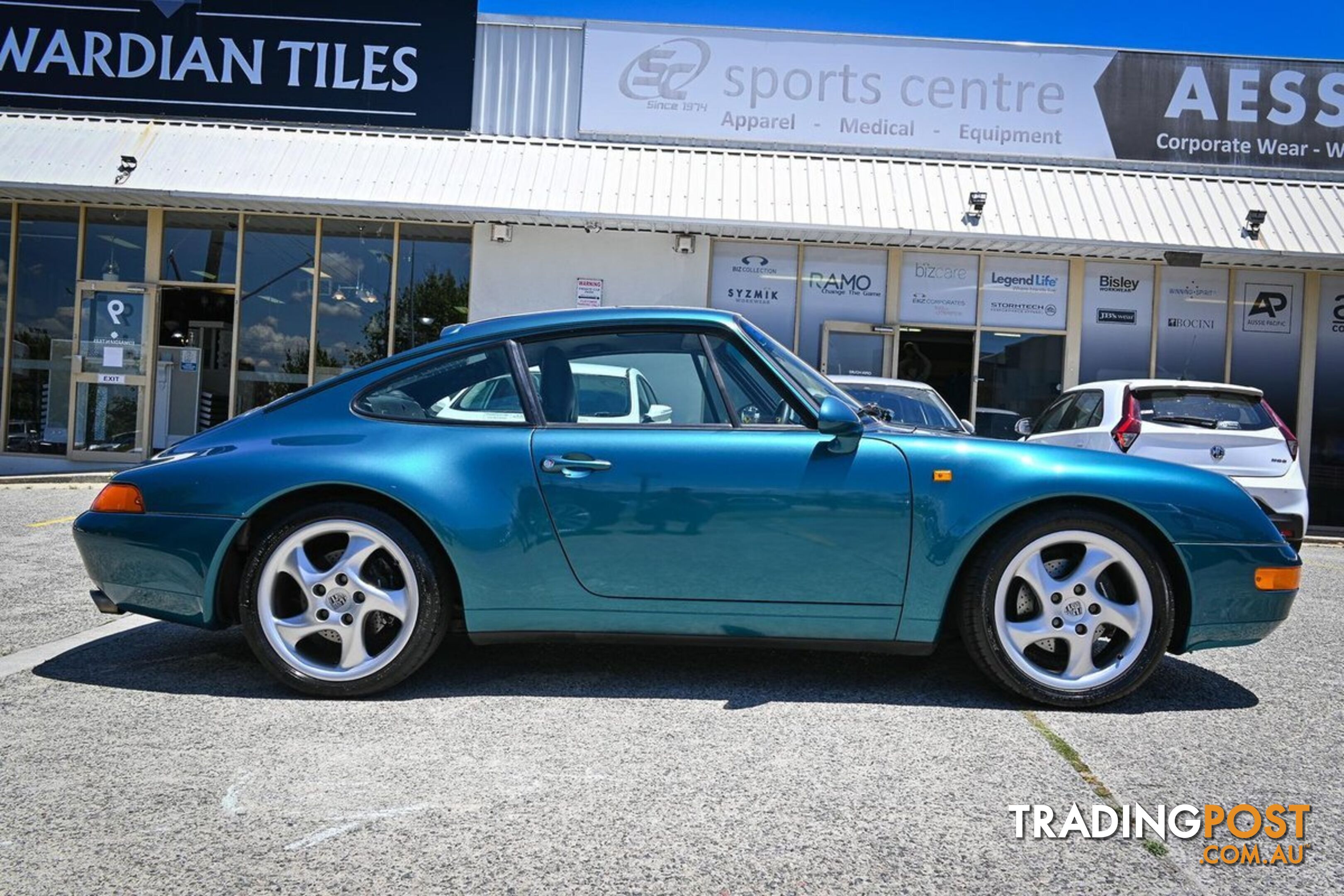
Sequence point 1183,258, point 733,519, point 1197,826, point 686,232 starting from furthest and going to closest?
point 686,232, point 1183,258, point 733,519, point 1197,826

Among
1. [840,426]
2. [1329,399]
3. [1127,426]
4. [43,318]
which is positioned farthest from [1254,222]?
[43,318]

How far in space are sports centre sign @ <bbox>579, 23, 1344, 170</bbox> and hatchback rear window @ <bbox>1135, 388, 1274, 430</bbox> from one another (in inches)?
239

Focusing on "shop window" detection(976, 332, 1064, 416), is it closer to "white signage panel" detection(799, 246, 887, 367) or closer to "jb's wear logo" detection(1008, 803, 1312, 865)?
"white signage panel" detection(799, 246, 887, 367)

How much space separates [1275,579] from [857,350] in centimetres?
928

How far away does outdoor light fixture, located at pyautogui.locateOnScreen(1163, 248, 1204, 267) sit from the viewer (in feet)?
37.0

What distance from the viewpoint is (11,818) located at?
228 centimetres

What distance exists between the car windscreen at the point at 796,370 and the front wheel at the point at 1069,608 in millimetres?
773

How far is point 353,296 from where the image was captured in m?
12.5

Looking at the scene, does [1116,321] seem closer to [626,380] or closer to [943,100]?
[943,100]

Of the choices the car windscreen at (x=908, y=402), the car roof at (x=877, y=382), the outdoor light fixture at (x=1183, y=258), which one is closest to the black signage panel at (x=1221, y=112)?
the outdoor light fixture at (x=1183, y=258)

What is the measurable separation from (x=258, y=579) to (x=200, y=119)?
440 inches

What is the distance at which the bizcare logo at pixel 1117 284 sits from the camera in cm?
1229

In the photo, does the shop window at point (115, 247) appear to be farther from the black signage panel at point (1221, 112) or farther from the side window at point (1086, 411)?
the black signage panel at point (1221, 112)

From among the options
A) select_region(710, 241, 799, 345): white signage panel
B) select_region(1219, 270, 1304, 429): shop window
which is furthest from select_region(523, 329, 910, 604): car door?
select_region(1219, 270, 1304, 429): shop window
